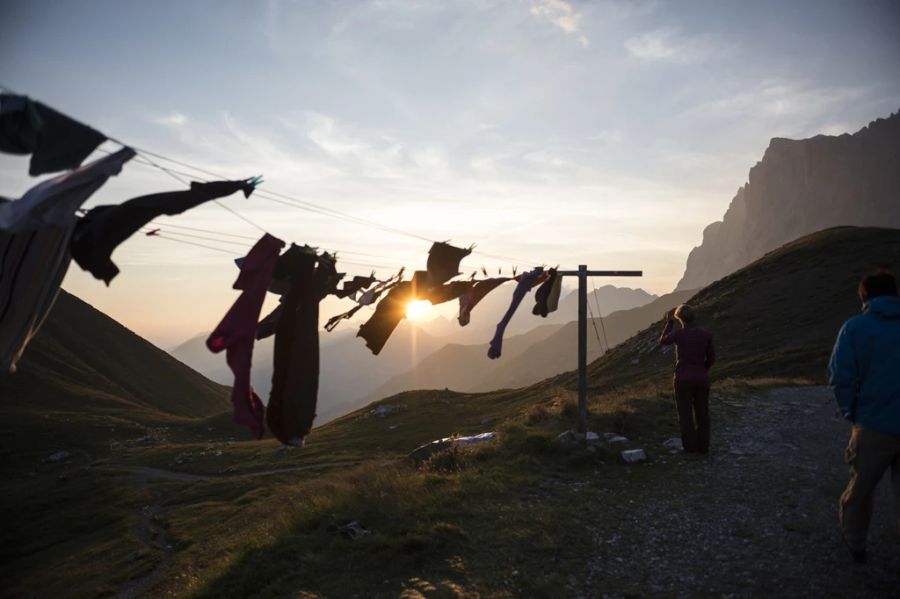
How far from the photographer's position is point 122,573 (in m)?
21.2

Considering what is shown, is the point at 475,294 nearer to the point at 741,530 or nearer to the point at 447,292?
the point at 447,292

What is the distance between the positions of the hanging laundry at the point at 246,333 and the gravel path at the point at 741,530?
453 centimetres

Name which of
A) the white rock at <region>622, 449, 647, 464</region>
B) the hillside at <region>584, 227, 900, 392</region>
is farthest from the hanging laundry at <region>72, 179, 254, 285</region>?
the hillside at <region>584, 227, 900, 392</region>

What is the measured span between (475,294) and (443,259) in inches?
74.3

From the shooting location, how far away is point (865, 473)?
5.45 metres

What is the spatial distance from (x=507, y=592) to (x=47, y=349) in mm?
123251

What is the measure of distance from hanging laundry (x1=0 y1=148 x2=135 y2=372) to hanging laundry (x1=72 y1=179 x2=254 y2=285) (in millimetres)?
165

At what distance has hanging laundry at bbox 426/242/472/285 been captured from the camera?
9.66 metres

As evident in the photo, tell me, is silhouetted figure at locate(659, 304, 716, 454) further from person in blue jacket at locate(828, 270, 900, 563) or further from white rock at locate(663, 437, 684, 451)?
person in blue jacket at locate(828, 270, 900, 563)

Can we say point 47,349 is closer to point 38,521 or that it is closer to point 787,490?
point 38,521

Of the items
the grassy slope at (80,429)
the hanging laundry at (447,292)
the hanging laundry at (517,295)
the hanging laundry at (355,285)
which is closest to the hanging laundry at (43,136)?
the hanging laundry at (355,285)

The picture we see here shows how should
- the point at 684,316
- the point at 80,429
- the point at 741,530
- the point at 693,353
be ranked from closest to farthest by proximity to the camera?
the point at 741,530
the point at 693,353
the point at 684,316
the point at 80,429

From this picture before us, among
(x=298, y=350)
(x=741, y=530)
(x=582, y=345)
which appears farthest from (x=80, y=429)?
(x=741, y=530)

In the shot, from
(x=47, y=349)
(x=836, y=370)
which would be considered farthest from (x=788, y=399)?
(x=47, y=349)
